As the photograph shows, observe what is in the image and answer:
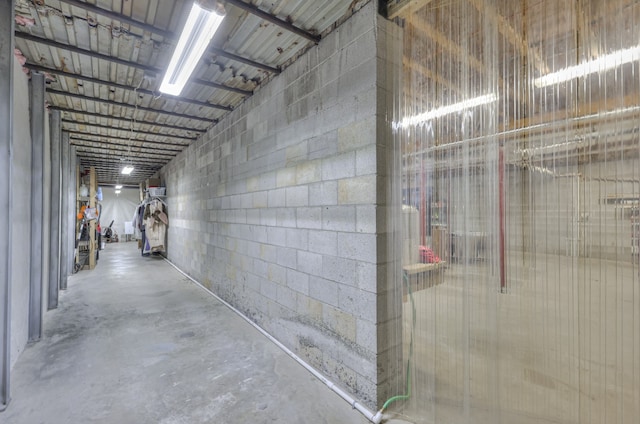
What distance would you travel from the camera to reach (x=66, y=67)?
2896mm

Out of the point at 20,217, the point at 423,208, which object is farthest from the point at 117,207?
the point at 423,208

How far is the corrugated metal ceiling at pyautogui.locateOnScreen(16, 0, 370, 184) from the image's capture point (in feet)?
6.76

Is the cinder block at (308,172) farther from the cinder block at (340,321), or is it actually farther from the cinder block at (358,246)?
the cinder block at (340,321)

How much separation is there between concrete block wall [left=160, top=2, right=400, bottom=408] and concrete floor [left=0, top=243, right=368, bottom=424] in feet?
0.84

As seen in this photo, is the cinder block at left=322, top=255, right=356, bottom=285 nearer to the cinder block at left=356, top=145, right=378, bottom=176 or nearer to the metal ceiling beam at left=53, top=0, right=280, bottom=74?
the cinder block at left=356, top=145, right=378, bottom=176

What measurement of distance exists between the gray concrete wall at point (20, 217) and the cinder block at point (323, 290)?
2.39 metres

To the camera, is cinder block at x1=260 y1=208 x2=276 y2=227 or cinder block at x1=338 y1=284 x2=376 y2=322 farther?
cinder block at x1=260 y1=208 x2=276 y2=227

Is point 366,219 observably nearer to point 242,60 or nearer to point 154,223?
point 242,60

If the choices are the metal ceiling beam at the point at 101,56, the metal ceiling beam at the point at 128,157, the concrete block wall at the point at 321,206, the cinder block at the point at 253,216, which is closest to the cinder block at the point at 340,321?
the concrete block wall at the point at 321,206

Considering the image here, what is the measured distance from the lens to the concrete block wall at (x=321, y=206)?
1905mm

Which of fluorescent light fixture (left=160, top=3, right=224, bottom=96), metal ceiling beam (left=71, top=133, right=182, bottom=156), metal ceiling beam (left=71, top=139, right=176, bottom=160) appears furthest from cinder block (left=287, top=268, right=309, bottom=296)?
metal ceiling beam (left=71, top=139, right=176, bottom=160)

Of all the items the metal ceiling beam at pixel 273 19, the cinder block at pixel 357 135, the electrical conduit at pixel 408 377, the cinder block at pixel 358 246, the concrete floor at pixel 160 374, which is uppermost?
the metal ceiling beam at pixel 273 19

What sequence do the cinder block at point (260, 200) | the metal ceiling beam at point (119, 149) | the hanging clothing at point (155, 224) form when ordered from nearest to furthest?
the cinder block at point (260, 200) < the metal ceiling beam at point (119, 149) < the hanging clothing at point (155, 224)

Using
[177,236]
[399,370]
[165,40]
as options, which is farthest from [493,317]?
[177,236]
